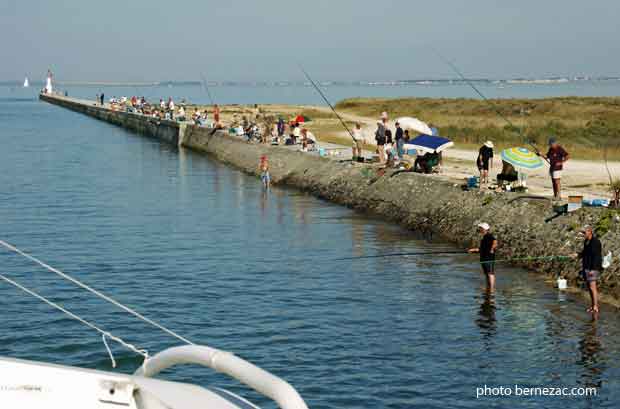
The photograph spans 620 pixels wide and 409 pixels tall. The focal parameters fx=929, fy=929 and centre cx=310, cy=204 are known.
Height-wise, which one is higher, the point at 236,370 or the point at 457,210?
the point at 236,370

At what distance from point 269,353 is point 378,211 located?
17684mm

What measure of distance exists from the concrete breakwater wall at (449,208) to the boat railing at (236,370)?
14.3 meters

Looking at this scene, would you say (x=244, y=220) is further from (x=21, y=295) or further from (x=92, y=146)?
(x=92, y=146)

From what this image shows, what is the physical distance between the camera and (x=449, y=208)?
29.8 m

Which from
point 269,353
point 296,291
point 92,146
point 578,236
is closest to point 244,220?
point 296,291

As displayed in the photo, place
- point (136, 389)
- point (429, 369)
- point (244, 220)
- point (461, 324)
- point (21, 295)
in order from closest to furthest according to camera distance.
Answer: point (136, 389)
point (429, 369)
point (461, 324)
point (21, 295)
point (244, 220)

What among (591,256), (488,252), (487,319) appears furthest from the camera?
(488,252)

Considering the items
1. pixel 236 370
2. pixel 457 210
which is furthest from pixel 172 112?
pixel 236 370

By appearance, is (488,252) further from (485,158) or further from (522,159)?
(485,158)

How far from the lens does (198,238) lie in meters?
29.3

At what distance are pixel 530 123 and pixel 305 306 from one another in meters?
42.8

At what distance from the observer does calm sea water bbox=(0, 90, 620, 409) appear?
1582 cm

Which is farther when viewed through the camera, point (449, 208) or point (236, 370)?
point (449, 208)

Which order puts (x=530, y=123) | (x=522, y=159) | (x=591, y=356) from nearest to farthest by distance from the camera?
(x=591, y=356) → (x=522, y=159) → (x=530, y=123)
